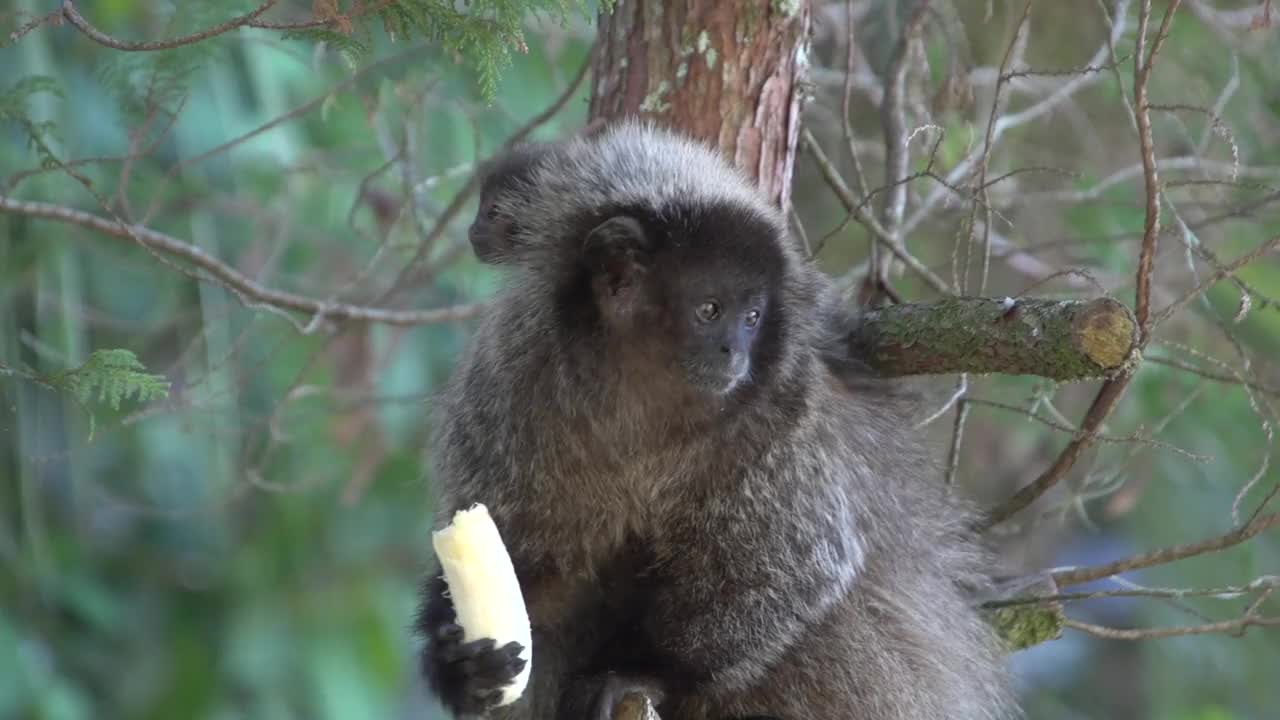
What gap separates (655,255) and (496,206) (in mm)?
535

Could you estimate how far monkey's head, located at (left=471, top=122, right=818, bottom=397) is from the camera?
303 centimetres

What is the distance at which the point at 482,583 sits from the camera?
2848mm

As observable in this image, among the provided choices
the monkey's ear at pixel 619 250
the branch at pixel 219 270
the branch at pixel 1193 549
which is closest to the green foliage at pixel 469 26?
the monkey's ear at pixel 619 250

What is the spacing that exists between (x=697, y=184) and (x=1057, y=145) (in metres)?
3.75

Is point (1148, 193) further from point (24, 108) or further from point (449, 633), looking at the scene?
point (24, 108)

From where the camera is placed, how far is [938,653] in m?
3.47

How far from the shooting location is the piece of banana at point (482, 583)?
9.12ft

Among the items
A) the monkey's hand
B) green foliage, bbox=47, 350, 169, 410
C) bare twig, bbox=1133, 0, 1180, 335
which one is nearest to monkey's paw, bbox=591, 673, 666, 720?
the monkey's hand

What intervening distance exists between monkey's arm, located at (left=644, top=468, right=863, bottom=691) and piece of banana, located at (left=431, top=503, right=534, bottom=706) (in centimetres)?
41

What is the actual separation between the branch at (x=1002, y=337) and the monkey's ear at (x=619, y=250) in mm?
609

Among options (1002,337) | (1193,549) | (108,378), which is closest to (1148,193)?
(1002,337)

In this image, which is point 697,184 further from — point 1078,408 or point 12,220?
point 1078,408

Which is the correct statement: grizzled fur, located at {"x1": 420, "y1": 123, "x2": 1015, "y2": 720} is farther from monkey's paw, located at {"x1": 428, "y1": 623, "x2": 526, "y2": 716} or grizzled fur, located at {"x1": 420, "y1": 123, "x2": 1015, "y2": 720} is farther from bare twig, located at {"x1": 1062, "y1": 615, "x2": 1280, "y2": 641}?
bare twig, located at {"x1": 1062, "y1": 615, "x2": 1280, "y2": 641}

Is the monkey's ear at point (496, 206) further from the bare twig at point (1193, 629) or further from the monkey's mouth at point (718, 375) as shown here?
the bare twig at point (1193, 629)
